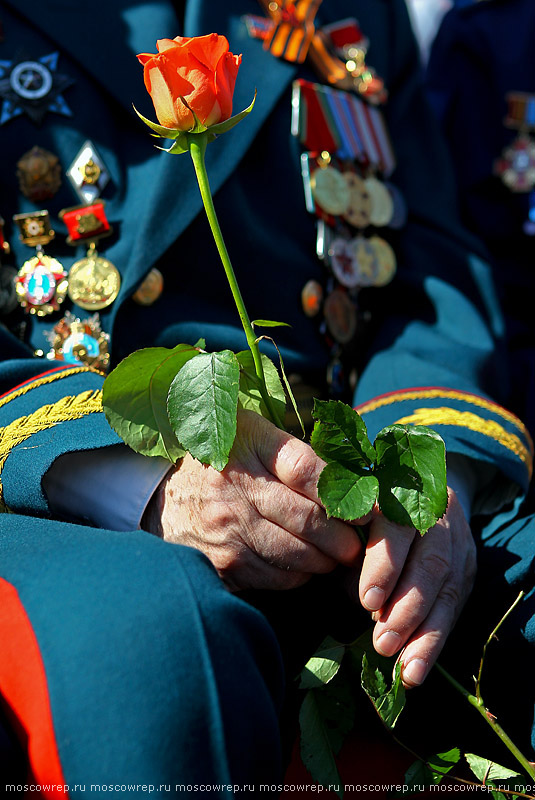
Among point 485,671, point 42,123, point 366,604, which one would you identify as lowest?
point 485,671

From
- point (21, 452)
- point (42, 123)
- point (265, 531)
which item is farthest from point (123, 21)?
point (265, 531)

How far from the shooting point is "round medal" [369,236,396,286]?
1.10 m

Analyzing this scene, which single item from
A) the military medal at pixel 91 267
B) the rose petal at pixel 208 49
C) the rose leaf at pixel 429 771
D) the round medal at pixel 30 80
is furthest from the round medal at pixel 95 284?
the rose leaf at pixel 429 771

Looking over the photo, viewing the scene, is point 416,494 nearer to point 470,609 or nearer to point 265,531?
point 265,531

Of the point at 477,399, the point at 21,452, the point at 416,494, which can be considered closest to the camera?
the point at 416,494

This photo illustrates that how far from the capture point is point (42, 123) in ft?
2.87

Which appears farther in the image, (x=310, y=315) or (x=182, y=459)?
(x=310, y=315)

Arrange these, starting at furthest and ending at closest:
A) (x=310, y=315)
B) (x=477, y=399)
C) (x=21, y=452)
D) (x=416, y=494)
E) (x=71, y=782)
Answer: (x=310, y=315) → (x=477, y=399) → (x=21, y=452) → (x=416, y=494) → (x=71, y=782)

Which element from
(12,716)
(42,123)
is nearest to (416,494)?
(12,716)

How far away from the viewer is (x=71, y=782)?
42cm

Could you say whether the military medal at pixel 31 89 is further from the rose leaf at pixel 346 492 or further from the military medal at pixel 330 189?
the rose leaf at pixel 346 492

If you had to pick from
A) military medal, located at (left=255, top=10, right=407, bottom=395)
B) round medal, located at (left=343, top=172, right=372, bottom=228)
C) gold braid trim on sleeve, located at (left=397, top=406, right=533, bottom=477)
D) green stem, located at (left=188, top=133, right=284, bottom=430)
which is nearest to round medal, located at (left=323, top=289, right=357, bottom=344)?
military medal, located at (left=255, top=10, right=407, bottom=395)

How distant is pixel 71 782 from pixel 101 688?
0.06 metres

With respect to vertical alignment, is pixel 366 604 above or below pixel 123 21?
below
